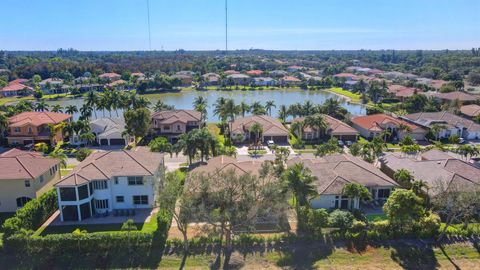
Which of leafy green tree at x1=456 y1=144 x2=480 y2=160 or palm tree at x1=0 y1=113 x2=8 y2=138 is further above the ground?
palm tree at x1=0 y1=113 x2=8 y2=138

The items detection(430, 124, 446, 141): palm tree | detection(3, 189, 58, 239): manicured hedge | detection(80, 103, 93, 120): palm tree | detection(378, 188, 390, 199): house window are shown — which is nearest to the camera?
detection(3, 189, 58, 239): manicured hedge

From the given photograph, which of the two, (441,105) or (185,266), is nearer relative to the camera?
(185,266)

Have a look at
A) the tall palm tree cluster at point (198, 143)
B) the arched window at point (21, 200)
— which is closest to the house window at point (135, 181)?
the arched window at point (21, 200)

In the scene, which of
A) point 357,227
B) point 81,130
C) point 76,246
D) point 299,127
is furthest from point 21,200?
point 299,127

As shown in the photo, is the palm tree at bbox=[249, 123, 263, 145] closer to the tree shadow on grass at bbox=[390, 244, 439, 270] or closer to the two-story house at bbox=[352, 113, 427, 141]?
the two-story house at bbox=[352, 113, 427, 141]

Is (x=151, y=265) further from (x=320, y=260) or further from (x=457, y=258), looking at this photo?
(x=457, y=258)

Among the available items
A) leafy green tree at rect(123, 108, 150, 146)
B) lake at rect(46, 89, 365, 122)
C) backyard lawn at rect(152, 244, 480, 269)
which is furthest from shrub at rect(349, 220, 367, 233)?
lake at rect(46, 89, 365, 122)

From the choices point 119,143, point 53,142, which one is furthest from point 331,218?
point 53,142
